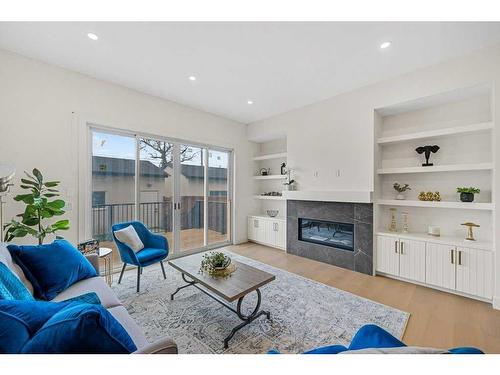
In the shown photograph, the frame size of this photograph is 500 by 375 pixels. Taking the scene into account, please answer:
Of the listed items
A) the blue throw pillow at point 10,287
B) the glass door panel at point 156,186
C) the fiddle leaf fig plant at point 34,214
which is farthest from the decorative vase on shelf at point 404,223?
the fiddle leaf fig plant at point 34,214

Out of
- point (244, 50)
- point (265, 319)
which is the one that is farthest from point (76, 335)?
point (244, 50)

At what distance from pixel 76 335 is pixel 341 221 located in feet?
11.5

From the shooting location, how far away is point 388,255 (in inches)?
120

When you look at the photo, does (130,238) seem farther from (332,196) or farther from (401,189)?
(401,189)

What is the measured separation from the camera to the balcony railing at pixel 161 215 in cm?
314

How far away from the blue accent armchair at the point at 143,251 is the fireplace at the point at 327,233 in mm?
2556

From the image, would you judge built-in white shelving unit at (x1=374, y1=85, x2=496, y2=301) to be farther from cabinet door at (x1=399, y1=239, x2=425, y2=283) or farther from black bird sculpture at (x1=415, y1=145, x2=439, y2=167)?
black bird sculpture at (x1=415, y1=145, x2=439, y2=167)

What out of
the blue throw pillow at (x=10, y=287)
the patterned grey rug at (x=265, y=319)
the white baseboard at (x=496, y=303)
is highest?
the blue throw pillow at (x=10, y=287)

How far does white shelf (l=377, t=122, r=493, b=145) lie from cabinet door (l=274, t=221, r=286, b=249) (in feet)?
7.75

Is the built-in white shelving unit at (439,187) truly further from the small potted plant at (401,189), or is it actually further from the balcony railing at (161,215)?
the balcony railing at (161,215)

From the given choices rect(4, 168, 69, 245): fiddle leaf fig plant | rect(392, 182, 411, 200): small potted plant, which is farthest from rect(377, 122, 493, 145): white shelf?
rect(4, 168, 69, 245): fiddle leaf fig plant
